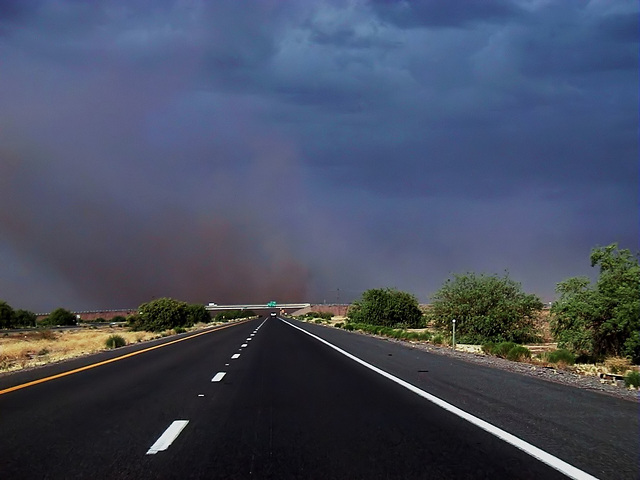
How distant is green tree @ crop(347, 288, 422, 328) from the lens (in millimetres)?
78250

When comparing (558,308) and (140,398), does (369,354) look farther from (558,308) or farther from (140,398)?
(140,398)

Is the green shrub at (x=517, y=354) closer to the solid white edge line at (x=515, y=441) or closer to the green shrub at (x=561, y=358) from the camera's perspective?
the green shrub at (x=561, y=358)

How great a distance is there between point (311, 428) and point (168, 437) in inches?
76.4

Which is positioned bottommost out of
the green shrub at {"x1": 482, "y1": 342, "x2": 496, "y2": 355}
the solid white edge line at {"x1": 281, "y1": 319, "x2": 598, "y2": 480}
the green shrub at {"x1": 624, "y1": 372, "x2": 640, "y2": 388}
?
the solid white edge line at {"x1": 281, "y1": 319, "x2": 598, "y2": 480}

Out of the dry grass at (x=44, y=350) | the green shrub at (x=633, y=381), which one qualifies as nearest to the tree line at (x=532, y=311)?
the green shrub at (x=633, y=381)

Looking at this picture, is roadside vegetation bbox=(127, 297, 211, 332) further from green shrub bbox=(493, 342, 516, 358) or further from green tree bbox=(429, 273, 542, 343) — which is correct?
green shrub bbox=(493, 342, 516, 358)

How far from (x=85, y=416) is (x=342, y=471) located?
17.6 ft

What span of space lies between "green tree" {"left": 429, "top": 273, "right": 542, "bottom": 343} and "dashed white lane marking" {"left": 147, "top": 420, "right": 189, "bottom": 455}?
3630 cm

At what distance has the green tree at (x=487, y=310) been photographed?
4406 centimetres

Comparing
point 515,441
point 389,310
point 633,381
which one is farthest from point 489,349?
point 389,310

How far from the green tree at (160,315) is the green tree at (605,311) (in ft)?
231

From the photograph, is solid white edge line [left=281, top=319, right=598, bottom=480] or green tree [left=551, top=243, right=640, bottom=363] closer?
solid white edge line [left=281, top=319, right=598, bottom=480]

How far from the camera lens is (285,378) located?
53.1 feet

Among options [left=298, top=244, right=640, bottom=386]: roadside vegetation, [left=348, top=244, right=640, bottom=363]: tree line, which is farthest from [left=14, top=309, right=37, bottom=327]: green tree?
[left=298, top=244, right=640, bottom=386]: roadside vegetation
